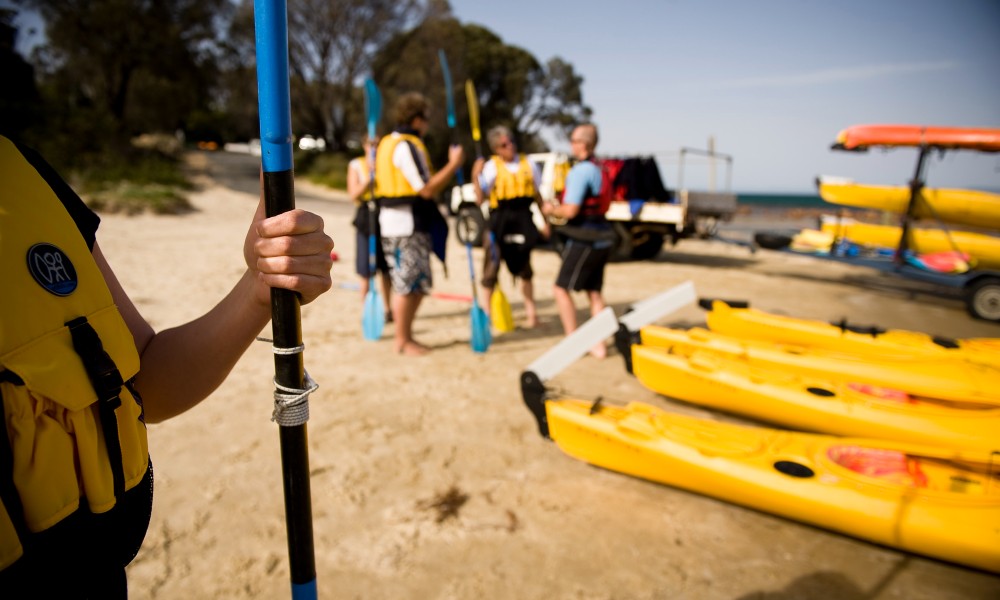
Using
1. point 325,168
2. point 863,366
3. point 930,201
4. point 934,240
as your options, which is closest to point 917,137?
point 930,201

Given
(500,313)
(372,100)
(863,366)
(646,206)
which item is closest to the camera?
(863,366)

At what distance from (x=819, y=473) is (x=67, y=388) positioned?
8.70 feet

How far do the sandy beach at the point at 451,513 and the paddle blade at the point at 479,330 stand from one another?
0.09 meters

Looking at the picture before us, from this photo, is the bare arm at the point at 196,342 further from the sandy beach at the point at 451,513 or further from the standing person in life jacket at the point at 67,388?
the sandy beach at the point at 451,513

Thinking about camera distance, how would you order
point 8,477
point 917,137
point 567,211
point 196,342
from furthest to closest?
point 917,137, point 567,211, point 196,342, point 8,477

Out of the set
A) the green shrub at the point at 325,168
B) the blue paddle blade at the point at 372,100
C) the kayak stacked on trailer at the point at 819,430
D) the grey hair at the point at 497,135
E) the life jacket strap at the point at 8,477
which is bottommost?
the kayak stacked on trailer at the point at 819,430

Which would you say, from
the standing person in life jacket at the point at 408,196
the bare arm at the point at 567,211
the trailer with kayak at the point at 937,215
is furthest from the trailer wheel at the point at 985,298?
the standing person in life jacket at the point at 408,196

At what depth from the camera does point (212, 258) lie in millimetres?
8477

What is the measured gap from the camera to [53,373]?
76 cm

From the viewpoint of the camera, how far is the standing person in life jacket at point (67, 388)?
0.73 m

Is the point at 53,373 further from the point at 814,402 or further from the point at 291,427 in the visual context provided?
the point at 814,402

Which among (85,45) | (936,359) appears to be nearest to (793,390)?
(936,359)

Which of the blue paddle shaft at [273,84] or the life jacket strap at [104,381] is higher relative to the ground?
the blue paddle shaft at [273,84]

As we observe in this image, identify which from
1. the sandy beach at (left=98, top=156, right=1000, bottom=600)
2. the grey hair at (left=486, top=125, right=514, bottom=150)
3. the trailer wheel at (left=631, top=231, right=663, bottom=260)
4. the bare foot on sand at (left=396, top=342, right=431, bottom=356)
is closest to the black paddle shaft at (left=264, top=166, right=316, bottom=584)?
the sandy beach at (left=98, top=156, right=1000, bottom=600)
